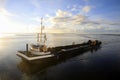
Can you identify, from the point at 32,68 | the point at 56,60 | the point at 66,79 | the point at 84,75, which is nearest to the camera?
the point at 66,79

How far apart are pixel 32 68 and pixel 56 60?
23.3 feet

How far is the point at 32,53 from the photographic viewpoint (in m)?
24.5

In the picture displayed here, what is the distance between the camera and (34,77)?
17.5 meters

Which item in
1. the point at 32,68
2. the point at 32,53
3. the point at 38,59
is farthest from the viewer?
the point at 32,53

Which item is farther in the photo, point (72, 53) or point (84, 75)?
point (72, 53)

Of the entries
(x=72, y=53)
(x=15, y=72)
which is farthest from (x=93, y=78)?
(x=72, y=53)

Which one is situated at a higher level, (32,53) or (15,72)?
(32,53)

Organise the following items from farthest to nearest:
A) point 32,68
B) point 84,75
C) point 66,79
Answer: point 32,68
point 84,75
point 66,79

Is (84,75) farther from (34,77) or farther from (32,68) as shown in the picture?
(32,68)

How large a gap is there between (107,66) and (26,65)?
53.2 ft

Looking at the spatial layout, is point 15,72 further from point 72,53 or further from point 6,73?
point 72,53

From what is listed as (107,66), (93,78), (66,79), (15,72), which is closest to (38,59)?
(15,72)

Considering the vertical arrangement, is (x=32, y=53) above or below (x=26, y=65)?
above

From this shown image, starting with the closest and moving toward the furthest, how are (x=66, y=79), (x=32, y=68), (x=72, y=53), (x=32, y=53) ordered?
(x=66, y=79), (x=32, y=68), (x=32, y=53), (x=72, y=53)
